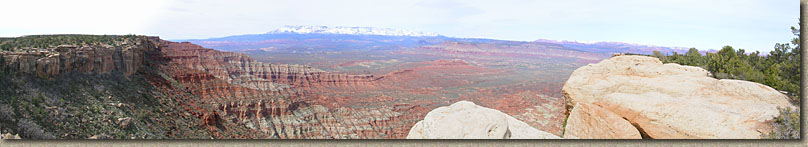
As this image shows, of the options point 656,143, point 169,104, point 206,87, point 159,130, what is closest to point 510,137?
point 656,143

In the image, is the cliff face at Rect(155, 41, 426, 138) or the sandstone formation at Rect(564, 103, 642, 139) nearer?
the sandstone formation at Rect(564, 103, 642, 139)

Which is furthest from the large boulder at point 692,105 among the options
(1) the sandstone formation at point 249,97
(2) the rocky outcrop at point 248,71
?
(2) the rocky outcrop at point 248,71

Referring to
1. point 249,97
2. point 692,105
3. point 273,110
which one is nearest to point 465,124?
point 692,105

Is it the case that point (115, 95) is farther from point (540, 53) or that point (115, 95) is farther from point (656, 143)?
point (540, 53)

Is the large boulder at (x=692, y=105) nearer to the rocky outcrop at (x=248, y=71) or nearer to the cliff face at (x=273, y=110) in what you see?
the cliff face at (x=273, y=110)

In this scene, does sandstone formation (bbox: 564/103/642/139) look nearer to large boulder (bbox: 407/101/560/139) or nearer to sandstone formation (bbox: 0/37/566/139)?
sandstone formation (bbox: 0/37/566/139)

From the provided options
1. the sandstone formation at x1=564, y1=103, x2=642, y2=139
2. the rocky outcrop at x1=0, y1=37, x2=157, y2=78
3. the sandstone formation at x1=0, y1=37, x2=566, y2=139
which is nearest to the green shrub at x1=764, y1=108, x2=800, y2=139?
the sandstone formation at x1=564, y1=103, x2=642, y2=139
